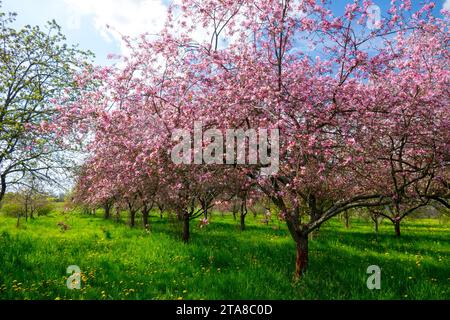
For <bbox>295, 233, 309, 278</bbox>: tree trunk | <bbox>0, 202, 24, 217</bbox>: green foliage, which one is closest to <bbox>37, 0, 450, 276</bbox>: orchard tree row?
<bbox>295, 233, 309, 278</bbox>: tree trunk

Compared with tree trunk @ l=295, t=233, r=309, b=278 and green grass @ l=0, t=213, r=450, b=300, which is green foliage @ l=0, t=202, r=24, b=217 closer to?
green grass @ l=0, t=213, r=450, b=300

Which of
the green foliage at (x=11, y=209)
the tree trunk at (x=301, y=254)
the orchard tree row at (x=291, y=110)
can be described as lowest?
the green foliage at (x=11, y=209)

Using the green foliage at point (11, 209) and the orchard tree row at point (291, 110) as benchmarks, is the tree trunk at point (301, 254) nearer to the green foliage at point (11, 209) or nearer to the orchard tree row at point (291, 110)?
the orchard tree row at point (291, 110)

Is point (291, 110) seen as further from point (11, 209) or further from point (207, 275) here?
point (11, 209)

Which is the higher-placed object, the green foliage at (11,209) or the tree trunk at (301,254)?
the tree trunk at (301,254)

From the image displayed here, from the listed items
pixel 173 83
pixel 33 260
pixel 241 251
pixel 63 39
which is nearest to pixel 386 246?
pixel 241 251

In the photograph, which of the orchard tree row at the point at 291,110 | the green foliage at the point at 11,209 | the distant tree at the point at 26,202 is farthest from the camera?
the green foliage at the point at 11,209

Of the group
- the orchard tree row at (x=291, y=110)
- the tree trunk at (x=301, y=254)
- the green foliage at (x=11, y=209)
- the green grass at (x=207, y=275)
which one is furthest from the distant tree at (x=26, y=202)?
the tree trunk at (x=301, y=254)

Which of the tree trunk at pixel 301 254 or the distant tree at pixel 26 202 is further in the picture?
the distant tree at pixel 26 202

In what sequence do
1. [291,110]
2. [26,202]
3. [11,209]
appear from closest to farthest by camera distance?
[291,110] < [26,202] < [11,209]

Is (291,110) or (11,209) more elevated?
(291,110)

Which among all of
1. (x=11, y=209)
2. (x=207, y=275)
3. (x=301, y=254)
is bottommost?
(x=11, y=209)

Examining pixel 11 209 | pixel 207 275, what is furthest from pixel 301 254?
pixel 11 209
